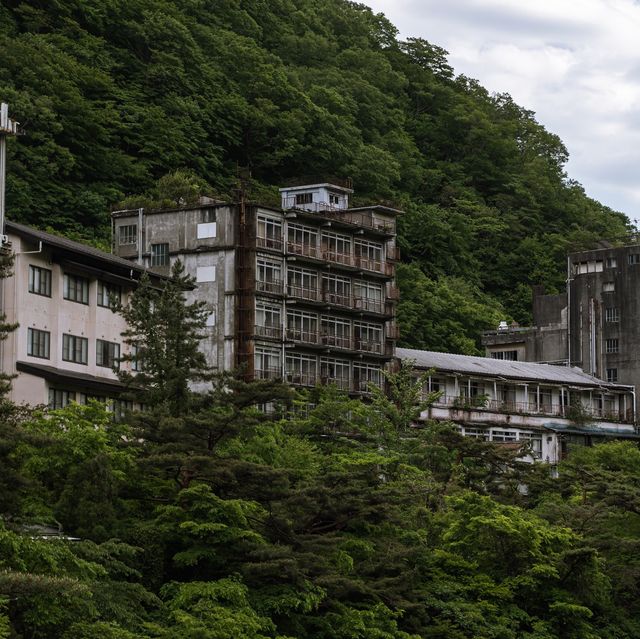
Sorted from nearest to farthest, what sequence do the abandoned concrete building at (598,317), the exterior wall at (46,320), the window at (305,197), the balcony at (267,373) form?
1. the exterior wall at (46,320)
2. the balcony at (267,373)
3. the window at (305,197)
4. the abandoned concrete building at (598,317)

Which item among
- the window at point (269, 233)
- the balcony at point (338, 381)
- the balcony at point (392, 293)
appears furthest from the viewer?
the balcony at point (392, 293)

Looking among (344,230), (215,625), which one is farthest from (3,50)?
(215,625)

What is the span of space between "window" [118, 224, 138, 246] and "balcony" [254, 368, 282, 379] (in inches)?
452

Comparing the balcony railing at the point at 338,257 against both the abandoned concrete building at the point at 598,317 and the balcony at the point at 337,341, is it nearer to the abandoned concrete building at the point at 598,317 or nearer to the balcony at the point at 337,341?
the balcony at the point at 337,341

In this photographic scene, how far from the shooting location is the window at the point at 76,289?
7706 cm

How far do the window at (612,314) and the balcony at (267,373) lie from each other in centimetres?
3441

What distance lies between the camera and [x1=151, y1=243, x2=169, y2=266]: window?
95125mm

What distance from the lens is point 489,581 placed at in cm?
6812

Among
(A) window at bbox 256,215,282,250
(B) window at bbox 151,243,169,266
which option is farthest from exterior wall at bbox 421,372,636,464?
Answer: (B) window at bbox 151,243,169,266

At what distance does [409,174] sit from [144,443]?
89613 mm

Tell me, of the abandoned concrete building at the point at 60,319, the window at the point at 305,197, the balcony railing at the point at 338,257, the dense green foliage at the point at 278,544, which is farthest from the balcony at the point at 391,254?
the dense green foliage at the point at 278,544

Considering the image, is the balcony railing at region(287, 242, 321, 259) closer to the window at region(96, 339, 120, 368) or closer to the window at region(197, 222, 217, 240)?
the window at region(197, 222, 217, 240)

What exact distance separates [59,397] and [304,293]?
Answer: 25956 millimetres

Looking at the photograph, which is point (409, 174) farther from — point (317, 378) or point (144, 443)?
point (144, 443)
